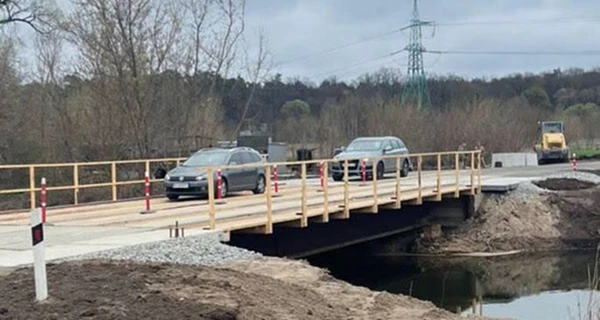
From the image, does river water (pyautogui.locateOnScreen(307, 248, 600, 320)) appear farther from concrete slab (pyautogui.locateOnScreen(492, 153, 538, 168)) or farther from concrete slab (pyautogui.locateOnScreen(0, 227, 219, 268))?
concrete slab (pyautogui.locateOnScreen(492, 153, 538, 168))

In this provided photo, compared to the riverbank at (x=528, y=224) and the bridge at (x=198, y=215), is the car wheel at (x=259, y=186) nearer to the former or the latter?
the bridge at (x=198, y=215)

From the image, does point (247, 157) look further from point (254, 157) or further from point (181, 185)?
point (181, 185)

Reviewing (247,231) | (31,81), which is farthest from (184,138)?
(247,231)

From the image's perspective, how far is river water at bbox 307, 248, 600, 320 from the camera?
19.6m

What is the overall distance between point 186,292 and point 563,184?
87.6 ft

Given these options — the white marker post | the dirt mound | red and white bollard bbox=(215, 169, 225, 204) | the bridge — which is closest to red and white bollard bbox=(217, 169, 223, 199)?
red and white bollard bbox=(215, 169, 225, 204)

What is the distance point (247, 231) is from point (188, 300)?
306 inches

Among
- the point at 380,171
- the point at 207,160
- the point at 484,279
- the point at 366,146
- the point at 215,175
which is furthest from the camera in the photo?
the point at 366,146

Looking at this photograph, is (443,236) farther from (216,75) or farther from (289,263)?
(216,75)

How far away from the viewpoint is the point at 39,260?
8.62 metres

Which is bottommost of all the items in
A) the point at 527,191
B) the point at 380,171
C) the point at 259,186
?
the point at 527,191

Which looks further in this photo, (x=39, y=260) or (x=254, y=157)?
(x=254, y=157)

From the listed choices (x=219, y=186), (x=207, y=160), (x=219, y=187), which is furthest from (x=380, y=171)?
(x=219, y=186)

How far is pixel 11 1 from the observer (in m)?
39.1
